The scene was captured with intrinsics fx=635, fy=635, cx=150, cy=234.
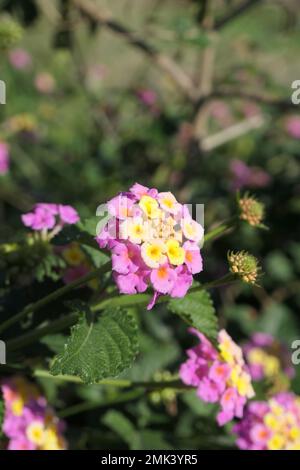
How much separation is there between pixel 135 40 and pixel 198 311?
1.02 m

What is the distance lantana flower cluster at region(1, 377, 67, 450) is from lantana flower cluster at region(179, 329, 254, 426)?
0.98ft

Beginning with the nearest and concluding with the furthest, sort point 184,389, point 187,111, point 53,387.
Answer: point 184,389
point 53,387
point 187,111

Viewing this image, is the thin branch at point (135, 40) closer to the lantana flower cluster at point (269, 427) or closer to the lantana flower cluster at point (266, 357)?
the lantana flower cluster at point (266, 357)

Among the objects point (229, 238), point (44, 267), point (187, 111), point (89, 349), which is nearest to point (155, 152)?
point (187, 111)

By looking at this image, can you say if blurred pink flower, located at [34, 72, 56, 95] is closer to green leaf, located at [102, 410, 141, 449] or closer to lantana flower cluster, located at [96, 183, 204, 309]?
green leaf, located at [102, 410, 141, 449]

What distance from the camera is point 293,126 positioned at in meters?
2.83

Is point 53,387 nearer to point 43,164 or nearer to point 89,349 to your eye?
point 89,349

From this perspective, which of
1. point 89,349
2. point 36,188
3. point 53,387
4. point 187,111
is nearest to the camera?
point 89,349

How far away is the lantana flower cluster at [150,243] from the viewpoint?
82 centimetres

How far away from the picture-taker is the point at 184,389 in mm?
1117

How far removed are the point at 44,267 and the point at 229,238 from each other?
1472 millimetres

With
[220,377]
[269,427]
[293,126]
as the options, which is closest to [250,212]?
[220,377]

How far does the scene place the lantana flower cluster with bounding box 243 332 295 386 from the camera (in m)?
1.77

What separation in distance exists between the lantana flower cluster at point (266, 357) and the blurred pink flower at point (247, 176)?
67cm
